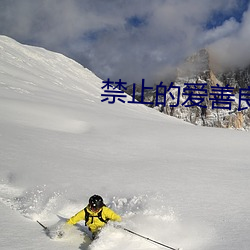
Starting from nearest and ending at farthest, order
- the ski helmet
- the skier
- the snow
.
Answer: the snow
the ski helmet
the skier

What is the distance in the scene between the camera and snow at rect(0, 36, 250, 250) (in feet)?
17.1

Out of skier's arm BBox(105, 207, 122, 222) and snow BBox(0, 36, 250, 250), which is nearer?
snow BBox(0, 36, 250, 250)

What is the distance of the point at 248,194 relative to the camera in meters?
7.04

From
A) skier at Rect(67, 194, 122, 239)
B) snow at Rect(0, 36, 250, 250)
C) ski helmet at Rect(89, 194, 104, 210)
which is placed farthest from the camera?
skier at Rect(67, 194, 122, 239)

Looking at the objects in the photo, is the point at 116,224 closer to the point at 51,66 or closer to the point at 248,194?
the point at 248,194

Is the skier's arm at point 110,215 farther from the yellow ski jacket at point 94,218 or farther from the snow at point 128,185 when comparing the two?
the snow at point 128,185

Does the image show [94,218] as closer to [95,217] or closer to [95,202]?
[95,217]

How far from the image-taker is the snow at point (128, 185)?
5203 millimetres

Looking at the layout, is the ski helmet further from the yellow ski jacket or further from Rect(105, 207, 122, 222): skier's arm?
Rect(105, 207, 122, 222): skier's arm

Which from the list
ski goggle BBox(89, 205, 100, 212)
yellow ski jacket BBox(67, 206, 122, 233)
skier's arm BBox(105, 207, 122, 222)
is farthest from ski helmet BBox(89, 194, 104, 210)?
skier's arm BBox(105, 207, 122, 222)

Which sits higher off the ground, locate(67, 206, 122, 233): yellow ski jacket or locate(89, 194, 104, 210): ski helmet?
locate(89, 194, 104, 210): ski helmet

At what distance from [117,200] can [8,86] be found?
74.9 ft

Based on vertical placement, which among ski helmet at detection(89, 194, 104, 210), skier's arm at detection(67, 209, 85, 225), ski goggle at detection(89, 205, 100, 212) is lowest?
skier's arm at detection(67, 209, 85, 225)

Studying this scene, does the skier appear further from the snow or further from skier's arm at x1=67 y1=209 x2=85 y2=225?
the snow
